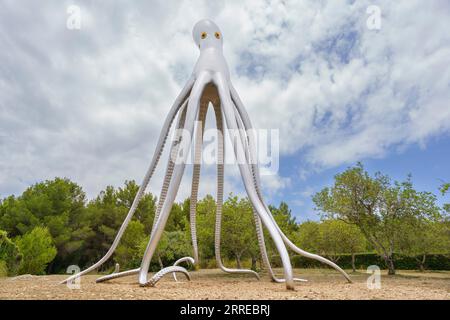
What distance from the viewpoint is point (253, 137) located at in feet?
33.7

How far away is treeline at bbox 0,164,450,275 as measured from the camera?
20281mm

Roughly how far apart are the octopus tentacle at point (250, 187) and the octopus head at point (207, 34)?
1.60 meters

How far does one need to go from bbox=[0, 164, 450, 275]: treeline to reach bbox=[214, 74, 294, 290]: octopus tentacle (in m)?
8.37

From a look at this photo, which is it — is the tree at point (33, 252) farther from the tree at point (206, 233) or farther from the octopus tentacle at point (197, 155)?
the octopus tentacle at point (197, 155)

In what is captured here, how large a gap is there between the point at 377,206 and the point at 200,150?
13671 mm

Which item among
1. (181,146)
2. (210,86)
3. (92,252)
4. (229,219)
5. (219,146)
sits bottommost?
(92,252)

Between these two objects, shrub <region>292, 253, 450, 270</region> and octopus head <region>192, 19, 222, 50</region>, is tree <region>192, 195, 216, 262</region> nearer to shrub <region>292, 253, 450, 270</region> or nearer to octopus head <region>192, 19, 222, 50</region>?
shrub <region>292, 253, 450, 270</region>

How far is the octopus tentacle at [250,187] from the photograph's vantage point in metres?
7.81

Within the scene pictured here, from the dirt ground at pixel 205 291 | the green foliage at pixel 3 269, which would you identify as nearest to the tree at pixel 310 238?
the dirt ground at pixel 205 291

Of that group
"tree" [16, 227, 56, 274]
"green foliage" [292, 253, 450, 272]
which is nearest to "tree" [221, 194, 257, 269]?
"green foliage" [292, 253, 450, 272]

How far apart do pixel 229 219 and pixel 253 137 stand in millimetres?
13652
